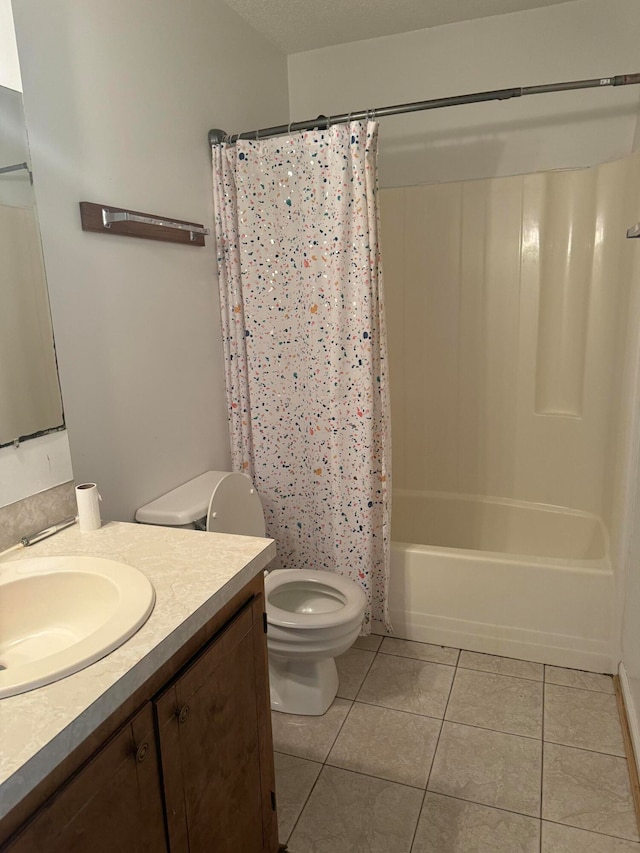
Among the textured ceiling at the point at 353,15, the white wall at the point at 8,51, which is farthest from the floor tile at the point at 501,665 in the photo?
the textured ceiling at the point at 353,15

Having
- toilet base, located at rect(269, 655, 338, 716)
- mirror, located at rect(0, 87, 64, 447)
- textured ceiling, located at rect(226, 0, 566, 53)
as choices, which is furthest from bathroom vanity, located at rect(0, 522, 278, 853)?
textured ceiling, located at rect(226, 0, 566, 53)

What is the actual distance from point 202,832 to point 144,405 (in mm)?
1218

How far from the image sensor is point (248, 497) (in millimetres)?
2178

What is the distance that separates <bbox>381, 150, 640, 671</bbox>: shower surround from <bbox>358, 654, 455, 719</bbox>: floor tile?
17cm

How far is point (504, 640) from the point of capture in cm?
235

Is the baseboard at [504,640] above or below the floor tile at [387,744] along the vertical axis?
above

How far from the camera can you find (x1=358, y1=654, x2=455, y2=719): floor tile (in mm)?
2108

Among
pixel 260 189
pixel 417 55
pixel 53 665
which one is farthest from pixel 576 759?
pixel 417 55

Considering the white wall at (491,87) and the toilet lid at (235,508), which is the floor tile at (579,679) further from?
the white wall at (491,87)

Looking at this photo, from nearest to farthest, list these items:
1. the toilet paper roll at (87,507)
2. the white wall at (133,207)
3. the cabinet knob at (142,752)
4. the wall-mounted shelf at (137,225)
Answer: the cabinet knob at (142,752)
the toilet paper roll at (87,507)
the white wall at (133,207)
the wall-mounted shelf at (137,225)

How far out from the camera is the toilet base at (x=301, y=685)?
6.75 ft

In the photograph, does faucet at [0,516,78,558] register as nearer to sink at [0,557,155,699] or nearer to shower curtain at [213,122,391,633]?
sink at [0,557,155,699]

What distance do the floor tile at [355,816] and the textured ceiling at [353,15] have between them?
109 inches

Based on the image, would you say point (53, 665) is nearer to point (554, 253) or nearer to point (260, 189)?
point (260, 189)
